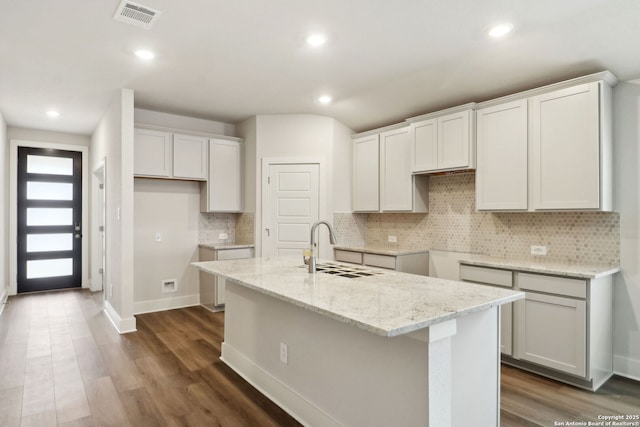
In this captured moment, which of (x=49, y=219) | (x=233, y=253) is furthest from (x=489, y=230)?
(x=49, y=219)

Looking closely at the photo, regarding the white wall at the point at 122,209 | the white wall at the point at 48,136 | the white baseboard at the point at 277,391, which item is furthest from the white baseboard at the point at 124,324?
the white wall at the point at 48,136

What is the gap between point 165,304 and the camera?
16.5 feet

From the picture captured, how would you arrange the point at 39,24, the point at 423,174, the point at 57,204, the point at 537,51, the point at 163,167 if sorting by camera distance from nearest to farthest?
the point at 39,24
the point at 537,51
the point at 423,174
the point at 163,167
the point at 57,204

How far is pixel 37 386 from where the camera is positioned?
2.79 m

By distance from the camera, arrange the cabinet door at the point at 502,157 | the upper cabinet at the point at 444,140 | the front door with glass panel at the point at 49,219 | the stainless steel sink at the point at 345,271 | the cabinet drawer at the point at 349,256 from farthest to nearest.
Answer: the front door with glass panel at the point at 49,219
the cabinet drawer at the point at 349,256
the upper cabinet at the point at 444,140
the cabinet door at the point at 502,157
the stainless steel sink at the point at 345,271

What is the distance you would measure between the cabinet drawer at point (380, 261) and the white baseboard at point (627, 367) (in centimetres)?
203

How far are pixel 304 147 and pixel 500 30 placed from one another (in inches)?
108

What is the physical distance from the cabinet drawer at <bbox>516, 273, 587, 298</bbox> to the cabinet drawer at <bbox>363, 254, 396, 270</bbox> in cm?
137

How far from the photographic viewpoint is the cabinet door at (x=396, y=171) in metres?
4.39

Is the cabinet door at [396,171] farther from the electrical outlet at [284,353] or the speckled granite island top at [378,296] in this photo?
the electrical outlet at [284,353]

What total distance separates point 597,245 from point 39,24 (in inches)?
185

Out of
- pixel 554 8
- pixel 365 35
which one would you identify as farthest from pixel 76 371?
pixel 554 8

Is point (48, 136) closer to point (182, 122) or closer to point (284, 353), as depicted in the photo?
point (182, 122)

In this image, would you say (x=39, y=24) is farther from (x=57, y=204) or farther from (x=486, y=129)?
(x=57, y=204)
